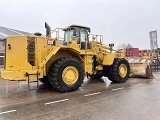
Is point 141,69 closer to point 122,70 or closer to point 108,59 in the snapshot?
point 122,70

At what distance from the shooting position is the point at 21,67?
7551 mm

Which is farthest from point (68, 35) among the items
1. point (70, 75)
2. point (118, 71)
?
point (118, 71)

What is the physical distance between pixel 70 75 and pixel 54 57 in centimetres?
101

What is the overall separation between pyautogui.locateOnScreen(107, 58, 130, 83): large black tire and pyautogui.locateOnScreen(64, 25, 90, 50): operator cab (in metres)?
1.83

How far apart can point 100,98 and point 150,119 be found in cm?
236

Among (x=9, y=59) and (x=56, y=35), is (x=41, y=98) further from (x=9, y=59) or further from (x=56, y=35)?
(x=56, y=35)

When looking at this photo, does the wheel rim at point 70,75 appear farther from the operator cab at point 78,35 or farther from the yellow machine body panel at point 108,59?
the yellow machine body panel at point 108,59

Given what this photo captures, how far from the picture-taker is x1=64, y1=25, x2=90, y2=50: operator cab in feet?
31.5

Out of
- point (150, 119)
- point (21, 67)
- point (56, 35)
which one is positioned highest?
point (56, 35)

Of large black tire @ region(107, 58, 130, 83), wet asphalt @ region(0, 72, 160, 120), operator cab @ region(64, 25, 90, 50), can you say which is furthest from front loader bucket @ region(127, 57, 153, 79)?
wet asphalt @ region(0, 72, 160, 120)

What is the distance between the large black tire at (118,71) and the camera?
1052cm

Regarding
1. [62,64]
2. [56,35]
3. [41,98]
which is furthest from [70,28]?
[41,98]

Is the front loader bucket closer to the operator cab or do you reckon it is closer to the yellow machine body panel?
the yellow machine body panel

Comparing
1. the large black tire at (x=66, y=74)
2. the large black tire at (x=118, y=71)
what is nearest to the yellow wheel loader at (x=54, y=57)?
the large black tire at (x=66, y=74)
